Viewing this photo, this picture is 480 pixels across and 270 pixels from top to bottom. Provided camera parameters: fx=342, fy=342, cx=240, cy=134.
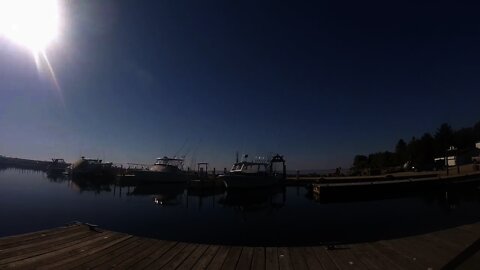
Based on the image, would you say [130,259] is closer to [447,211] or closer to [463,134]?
[447,211]

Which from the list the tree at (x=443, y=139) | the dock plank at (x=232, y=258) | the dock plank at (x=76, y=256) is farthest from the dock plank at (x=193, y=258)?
the tree at (x=443, y=139)

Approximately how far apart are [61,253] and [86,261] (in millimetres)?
1070

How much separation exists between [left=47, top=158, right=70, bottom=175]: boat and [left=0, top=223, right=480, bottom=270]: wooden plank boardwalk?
8310cm

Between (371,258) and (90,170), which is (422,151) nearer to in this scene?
Answer: (90,170)

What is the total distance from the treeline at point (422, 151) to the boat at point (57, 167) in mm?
69062

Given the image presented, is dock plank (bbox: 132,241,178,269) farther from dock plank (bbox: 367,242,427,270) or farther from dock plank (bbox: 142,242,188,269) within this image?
dock plank (bbox: 367,242,427,270)

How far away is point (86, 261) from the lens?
7391 mm

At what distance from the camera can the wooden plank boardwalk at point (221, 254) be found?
22.8 ft

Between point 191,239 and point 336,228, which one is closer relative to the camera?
point 191,239

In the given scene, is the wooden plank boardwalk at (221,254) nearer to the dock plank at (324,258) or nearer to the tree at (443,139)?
the dock plank at (324,258)

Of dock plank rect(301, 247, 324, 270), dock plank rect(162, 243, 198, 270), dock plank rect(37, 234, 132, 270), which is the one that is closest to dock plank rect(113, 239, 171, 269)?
dock plank rect(162, 243, 198, 270)

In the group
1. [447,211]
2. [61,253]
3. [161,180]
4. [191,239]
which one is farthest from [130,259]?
[161,180]

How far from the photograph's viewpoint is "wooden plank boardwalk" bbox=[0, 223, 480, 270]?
6957 mm

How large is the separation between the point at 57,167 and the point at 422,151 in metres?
88.9
